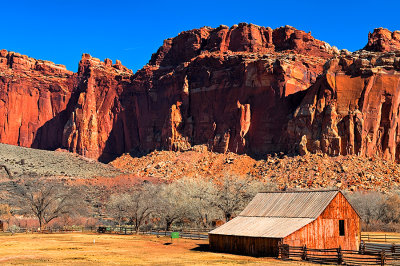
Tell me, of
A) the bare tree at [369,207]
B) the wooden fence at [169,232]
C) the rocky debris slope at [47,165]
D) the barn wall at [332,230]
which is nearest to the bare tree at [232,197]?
the wooden fence at [169,232]

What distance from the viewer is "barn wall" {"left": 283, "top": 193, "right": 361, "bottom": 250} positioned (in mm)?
42250

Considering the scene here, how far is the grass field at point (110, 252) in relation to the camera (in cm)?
3841

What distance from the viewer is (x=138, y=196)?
72188 millimetres

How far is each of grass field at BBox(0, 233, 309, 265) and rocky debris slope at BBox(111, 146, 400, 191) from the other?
1334 inches

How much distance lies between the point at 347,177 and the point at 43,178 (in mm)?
51701

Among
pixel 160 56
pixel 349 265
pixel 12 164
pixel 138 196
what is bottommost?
pixel 349 265

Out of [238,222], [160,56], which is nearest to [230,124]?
[160,56]

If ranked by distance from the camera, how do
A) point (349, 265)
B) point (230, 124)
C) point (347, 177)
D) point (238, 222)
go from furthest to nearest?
point (230, 124) → point (347, 177) → point (238, 222) → point (349, 265)

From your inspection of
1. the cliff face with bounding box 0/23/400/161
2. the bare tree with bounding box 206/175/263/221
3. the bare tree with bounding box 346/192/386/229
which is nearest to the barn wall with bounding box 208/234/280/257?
the bare tree with bounding box 206/175/263/221

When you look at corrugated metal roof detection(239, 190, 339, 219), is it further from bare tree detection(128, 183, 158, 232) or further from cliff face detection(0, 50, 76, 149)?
cliff face detection(0, 50, 76, 149)

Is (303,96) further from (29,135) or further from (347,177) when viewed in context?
(29,135)

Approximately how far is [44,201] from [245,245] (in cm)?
3796

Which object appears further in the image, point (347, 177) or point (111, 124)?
point (111, 124)

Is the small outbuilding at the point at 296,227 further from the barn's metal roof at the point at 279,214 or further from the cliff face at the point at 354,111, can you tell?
the cliff face at the point at 354,111
